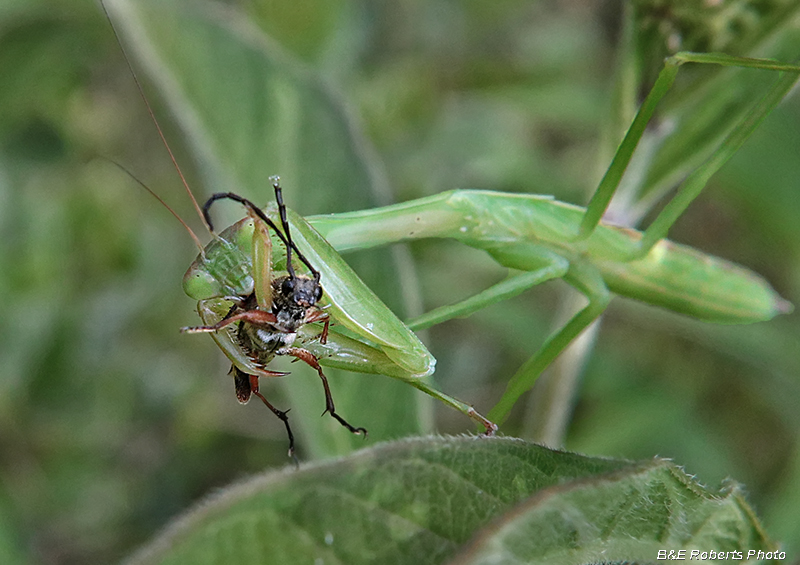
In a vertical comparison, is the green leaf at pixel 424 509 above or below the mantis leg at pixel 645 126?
below

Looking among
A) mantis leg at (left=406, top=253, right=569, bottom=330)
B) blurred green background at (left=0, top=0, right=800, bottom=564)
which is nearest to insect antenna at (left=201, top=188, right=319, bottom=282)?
mantis leg at (left=406, top=253, right=569, bottom=330)

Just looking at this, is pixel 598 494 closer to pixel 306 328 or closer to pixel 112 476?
pixel 306 328

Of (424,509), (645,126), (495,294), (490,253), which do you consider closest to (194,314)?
(490,253)

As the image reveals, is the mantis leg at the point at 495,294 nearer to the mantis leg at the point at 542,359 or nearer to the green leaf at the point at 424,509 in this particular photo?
the mantis leg at the point at 542,359

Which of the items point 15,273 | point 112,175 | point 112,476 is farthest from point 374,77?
point 112,476

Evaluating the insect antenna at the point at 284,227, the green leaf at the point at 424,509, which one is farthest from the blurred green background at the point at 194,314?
the green leaf at the point at 424,509

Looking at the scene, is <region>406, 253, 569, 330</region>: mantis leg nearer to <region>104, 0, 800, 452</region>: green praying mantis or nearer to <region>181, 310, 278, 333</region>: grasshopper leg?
<region>104, 0, 800, 452</region>: green praying mantis
